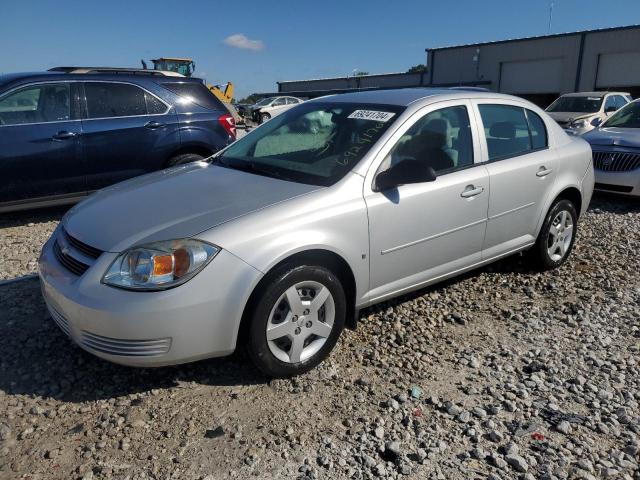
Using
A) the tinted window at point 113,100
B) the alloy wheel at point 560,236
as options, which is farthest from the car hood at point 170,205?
the tinted window at point 113,100

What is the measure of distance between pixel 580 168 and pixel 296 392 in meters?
3.50

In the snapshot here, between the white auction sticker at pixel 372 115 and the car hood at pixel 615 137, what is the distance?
5.47 meters

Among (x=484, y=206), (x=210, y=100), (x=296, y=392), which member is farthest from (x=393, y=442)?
(x=210, y=100)

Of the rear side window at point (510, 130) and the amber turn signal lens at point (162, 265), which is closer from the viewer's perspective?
the amber turn signal lens at point (162, 265)

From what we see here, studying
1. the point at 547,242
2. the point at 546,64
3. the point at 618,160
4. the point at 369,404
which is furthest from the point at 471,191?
the point at 546,64

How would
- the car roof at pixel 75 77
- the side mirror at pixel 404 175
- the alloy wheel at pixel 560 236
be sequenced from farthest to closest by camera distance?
the car roof at pixel 75 77 < the alloy wheel at pixel 560 236 < the side mirror at pixel 404 175

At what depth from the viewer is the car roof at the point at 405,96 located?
3.84 metres

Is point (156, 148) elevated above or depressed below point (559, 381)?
above

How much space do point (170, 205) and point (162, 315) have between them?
0.77 metres

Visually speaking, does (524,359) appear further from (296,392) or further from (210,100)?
(210,100)

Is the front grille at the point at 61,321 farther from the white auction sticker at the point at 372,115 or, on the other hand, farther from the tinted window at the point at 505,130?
the tinted window at the point at 505,130

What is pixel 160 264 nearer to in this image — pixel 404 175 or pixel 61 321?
pixel 61 321

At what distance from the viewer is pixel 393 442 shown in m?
2.60

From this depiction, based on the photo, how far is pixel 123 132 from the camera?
21.2 ft
